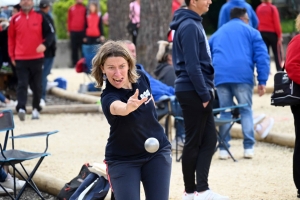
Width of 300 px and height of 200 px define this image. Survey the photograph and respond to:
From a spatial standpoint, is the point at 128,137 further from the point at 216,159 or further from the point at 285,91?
the point at 216,159

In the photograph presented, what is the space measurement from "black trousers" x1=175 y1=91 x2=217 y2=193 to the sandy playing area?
0.41m

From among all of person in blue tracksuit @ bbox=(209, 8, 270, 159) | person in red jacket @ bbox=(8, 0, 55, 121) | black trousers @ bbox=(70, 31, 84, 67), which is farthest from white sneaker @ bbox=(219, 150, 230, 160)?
black trousers @ bbox=(70, 31, 84, 67)

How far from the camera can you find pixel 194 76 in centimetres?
651

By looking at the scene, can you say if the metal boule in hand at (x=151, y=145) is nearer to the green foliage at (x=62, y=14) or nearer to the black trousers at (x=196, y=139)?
the black trousers at (x=196, y=139)

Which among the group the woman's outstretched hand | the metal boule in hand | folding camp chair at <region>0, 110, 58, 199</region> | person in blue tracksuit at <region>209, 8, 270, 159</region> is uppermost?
the woman's outstretched hand

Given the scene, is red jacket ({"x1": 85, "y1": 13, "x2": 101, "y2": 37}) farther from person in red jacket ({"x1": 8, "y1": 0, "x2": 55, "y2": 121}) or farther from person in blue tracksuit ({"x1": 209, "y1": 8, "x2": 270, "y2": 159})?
person in blue tracksuit ({"x1": 209, "y1": 8, "x2": 270, "y2": 159})

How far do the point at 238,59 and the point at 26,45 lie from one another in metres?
4.48

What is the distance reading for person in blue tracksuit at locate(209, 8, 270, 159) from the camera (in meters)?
8.73

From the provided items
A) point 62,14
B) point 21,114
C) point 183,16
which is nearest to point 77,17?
point 62,14

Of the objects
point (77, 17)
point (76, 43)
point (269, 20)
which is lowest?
point (76, 43)

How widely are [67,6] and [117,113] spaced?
21321mm

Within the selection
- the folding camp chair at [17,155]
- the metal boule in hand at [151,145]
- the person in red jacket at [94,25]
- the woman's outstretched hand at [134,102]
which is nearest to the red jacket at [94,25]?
the person in red jacket at [94,25]

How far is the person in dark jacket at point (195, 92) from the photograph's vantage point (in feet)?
A: 21.4

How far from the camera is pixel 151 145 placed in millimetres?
4770
